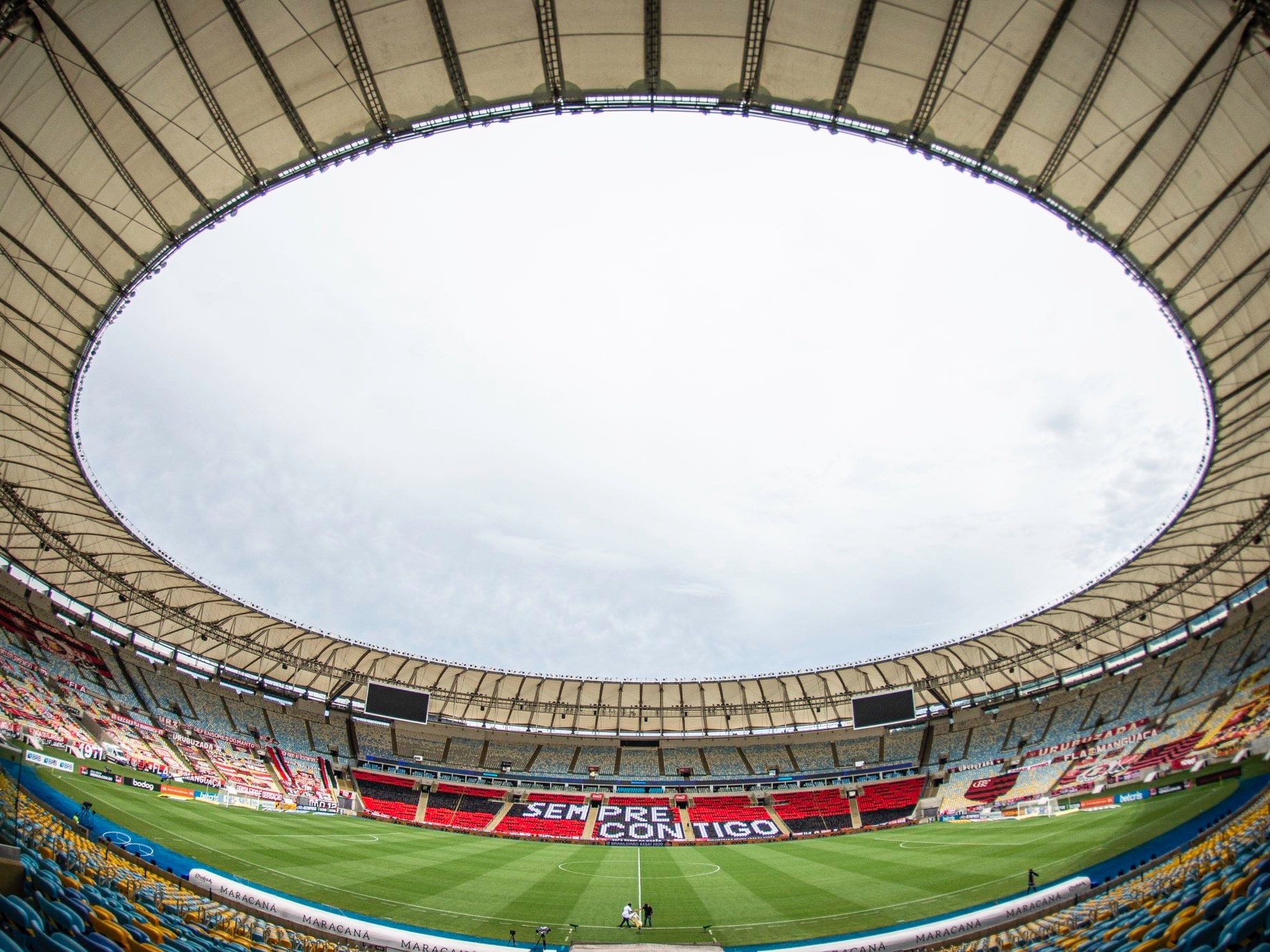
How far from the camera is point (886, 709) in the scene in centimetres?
4397

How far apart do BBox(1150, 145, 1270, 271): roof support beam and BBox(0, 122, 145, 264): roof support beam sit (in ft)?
100.0

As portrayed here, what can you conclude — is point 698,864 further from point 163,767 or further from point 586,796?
point 163,767

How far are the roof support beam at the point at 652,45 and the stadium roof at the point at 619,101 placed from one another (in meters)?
0.06

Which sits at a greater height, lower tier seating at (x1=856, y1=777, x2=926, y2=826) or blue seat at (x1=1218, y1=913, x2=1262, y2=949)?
lower tier seating at (x1=856, y1=777, x2=926, y2=826)

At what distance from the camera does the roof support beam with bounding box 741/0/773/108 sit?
14711 mm

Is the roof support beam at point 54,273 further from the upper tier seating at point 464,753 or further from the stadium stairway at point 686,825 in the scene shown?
the upper tier seating at point 464,753

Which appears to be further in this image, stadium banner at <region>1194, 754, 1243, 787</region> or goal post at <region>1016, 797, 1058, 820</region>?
goal post at <region>1016, 797, 1058, 820</region>

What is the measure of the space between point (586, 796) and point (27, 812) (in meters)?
43.1

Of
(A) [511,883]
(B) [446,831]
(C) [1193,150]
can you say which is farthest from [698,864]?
(C) [1193,150]

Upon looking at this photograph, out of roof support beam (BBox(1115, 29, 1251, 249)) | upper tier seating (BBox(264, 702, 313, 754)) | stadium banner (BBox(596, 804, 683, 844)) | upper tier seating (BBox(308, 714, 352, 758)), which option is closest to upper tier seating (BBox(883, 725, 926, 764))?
stadium banner (BBox(596, 804, 683, 844))

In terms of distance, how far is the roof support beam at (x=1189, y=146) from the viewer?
44.9ft

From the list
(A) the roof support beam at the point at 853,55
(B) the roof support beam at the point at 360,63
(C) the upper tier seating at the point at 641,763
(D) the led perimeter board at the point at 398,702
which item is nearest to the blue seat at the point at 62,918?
(B) the roof support beam at the point at 360,63

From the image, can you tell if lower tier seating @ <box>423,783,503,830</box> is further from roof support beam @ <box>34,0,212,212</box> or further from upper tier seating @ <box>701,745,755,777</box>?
roof support beam @ <box>34,0,212,212</box>

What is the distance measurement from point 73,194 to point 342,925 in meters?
22.4
